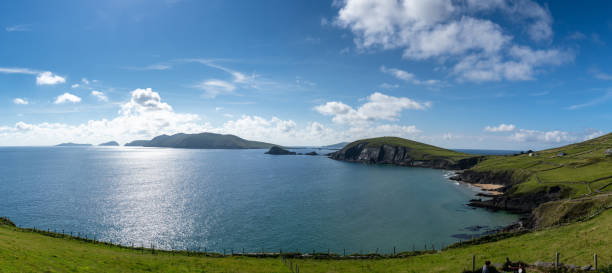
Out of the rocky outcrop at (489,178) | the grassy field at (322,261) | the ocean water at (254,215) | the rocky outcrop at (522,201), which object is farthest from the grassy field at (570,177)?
→ the grassy field at (322,261)

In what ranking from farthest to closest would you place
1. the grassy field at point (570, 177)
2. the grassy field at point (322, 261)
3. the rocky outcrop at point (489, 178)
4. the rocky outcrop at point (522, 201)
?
the rocky outcrop at point (489, 178), the rocky outcrop at point (522, 201), the grassy field at point (570, 177), the grassy field at point (322, 261)

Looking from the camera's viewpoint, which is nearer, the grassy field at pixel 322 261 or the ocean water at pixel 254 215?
the grassy field at pixel 322 261

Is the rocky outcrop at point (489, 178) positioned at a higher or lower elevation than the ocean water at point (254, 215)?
higher

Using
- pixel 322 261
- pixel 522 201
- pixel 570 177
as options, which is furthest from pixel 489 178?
pixel 322 261

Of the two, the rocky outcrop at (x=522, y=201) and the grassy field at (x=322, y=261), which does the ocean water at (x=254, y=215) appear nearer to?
the rocky outcrop at (x=522, y=201)

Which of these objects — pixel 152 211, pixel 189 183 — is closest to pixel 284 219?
pixel 152 211

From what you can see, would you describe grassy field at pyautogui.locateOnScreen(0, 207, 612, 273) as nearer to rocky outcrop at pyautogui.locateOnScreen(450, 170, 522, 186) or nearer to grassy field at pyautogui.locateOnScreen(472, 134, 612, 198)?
grassy field at pyautogui.locateOnScreen(472, 134, 612, 198)

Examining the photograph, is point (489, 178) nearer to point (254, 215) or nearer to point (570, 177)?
point (570, 177)

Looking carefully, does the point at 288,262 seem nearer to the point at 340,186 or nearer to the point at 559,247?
the point at 559,247

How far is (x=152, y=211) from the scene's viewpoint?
8494 cm

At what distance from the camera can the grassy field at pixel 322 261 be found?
29281 mm

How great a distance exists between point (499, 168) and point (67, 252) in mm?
177793

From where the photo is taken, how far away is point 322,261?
4616 centimetres

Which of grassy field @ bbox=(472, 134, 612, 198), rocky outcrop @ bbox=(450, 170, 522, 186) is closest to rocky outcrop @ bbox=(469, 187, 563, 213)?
grassy field @ bbox=(472, 134, 612, 198)
